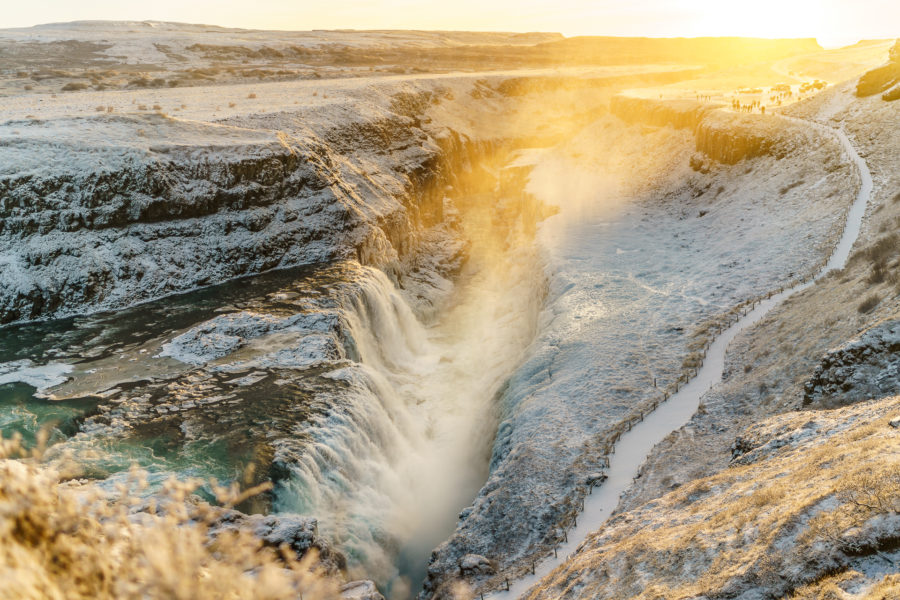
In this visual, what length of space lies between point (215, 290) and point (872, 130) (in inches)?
1725

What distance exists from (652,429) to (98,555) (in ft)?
57.2

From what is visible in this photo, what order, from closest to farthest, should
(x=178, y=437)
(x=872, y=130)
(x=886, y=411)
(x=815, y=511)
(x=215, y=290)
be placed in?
(x=815, y=511) < (x=886, y=411) < (x=178, y=437) < (x=215, y=290) < (x=872, y=130)

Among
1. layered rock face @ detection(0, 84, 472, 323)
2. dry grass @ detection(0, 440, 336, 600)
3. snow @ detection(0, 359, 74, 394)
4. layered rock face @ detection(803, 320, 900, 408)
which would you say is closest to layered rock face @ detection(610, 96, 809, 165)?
layered rock face @ detection(0, 84, 472, 323)

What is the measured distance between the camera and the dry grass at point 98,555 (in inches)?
111

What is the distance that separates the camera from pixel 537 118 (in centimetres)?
7906

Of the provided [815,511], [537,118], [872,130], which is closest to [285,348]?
[815,511]

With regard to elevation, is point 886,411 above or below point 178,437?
above

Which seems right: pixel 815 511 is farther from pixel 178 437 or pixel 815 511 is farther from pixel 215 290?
pixel 215 290

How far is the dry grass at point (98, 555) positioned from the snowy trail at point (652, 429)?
1091 centimetres

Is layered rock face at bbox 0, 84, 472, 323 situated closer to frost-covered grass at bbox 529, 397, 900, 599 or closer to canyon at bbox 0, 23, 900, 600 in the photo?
canyon at bbox 0, 23, 900, 600

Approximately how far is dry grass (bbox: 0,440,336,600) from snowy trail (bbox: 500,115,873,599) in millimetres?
10913

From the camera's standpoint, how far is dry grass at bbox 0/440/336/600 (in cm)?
282

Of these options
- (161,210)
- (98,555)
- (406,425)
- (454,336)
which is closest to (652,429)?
(406,425)

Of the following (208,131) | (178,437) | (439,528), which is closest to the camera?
(178,437)
